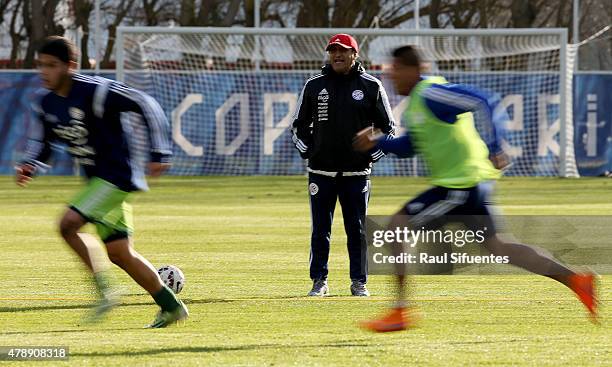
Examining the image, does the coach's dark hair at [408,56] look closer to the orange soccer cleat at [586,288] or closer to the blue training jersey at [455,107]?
the blue training jersey at [455,107]

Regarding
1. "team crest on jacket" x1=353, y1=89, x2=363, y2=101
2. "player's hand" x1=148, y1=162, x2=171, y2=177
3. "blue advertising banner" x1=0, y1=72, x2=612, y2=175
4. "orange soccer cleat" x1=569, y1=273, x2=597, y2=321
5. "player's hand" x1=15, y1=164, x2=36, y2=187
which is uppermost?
"team crest on jacket" x1=353, y1=89, x2=363, y2=101

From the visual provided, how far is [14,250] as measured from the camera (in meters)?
15.8

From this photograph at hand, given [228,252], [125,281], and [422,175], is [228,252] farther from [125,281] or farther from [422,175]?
[422,175]

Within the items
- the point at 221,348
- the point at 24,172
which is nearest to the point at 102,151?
the point at 24,172

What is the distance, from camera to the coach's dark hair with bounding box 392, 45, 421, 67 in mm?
9094

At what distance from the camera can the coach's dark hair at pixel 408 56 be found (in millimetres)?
9094

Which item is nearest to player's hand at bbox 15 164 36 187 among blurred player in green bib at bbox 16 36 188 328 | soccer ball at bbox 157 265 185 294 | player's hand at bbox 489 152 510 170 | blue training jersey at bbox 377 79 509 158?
blurred player in green bib at bbox 16 36 188 328

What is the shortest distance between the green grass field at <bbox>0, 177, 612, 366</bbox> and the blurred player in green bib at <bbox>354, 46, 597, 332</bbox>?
0.48 m

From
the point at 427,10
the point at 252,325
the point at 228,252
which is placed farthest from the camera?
the point at 427,10

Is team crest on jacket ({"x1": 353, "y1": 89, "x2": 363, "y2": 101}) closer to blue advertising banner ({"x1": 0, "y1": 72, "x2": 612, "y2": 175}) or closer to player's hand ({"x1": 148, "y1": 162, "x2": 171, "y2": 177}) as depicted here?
player's hand ({"x1": 148, "y1": 162, "x2": 171, "y2": 177})

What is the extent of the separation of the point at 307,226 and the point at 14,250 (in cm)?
474

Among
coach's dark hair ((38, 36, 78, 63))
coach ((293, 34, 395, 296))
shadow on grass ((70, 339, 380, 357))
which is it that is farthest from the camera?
coach ((293, 34, 395, 296))

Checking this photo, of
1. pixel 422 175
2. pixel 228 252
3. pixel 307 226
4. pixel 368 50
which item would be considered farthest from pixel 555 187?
pixel 228 252

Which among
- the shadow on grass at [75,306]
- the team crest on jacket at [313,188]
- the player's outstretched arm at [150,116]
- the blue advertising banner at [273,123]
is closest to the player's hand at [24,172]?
the player's outstretched arm at [150,116]
